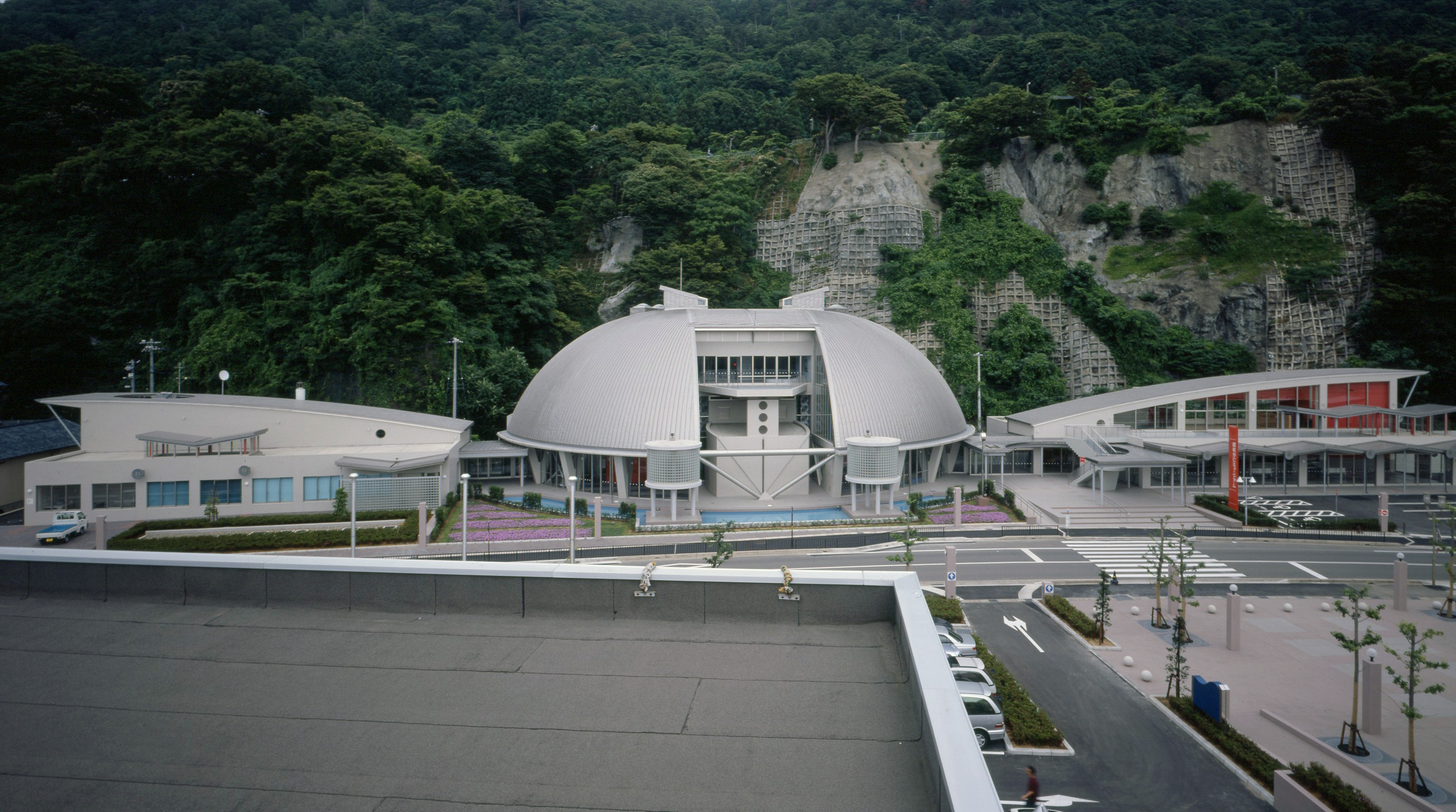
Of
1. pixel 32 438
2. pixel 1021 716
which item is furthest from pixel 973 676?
pixel 32 438

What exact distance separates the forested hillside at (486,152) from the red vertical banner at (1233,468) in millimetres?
22341

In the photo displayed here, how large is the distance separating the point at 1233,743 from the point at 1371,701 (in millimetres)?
3621

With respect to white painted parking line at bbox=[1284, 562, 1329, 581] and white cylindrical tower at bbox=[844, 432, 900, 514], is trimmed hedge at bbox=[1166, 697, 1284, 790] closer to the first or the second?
white painted parking line at bbox=[1284, 562, 1329, 581]

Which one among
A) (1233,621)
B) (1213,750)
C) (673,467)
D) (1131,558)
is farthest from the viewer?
(673,467)

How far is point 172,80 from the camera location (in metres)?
66.8

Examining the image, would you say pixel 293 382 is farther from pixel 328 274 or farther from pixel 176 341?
pixel 176 341

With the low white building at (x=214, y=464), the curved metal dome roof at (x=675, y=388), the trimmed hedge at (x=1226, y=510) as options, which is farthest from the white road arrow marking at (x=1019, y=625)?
the low white building at (x=214, y=464)

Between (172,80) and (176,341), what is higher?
(172,80)

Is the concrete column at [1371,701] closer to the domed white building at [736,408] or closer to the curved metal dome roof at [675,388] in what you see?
the domed white building at [736,408]

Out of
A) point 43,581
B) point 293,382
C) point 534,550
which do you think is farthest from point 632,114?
point 43,581

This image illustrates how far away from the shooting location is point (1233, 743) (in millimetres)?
15570

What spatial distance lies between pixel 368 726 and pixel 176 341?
205 feet

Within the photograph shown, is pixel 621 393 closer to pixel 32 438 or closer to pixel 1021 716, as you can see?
pixel 1021 716

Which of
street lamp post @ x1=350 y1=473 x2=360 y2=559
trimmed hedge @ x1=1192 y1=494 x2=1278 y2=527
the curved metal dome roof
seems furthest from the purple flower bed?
trimmed hedge @ x1=1192 y1=494 x2=1278 y2=527
